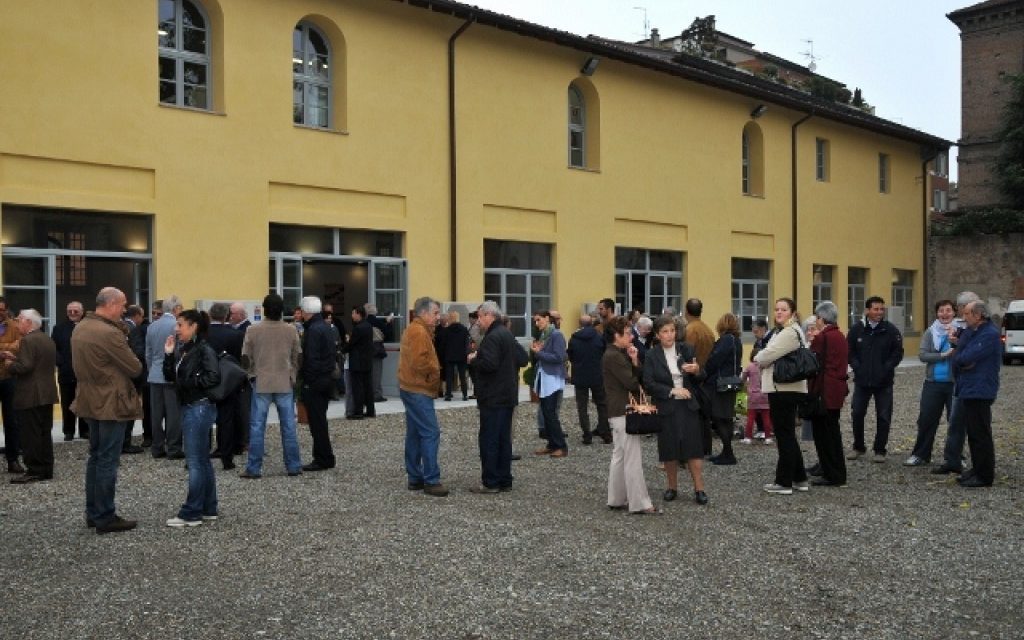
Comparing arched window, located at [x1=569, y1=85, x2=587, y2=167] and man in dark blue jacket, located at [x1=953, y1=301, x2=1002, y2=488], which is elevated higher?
arched window, located at [x1=569, y1=85, x2=587, y2=167]

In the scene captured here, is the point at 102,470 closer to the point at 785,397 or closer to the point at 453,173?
the point at 785,397

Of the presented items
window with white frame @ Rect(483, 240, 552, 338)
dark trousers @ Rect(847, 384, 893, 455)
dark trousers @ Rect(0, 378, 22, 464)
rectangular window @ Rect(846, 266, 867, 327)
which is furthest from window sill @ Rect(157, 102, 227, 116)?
rectangular window @ Rect(846, 266, 867, 327)

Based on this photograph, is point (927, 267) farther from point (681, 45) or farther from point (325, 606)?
point (325, 606)

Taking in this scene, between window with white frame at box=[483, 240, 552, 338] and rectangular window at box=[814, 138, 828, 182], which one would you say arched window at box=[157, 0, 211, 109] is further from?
rectangular window at box=[814, 138, 828, 182]

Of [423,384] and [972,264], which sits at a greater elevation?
[972,264]

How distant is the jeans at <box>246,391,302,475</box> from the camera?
10.2 m

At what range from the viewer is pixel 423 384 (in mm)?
9297

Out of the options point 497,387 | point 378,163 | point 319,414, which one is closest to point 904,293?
point 378,163

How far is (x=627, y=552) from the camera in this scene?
7039 millimetres

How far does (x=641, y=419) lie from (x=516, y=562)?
2100 millimetres

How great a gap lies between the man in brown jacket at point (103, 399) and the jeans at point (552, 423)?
5.30m

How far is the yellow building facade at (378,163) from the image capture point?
15.2 meters

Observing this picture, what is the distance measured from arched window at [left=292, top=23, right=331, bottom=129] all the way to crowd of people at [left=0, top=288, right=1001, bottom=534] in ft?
23.4

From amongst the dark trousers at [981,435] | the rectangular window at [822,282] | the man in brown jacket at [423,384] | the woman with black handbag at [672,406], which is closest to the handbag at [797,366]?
the woman with black handbag at [672,406]
